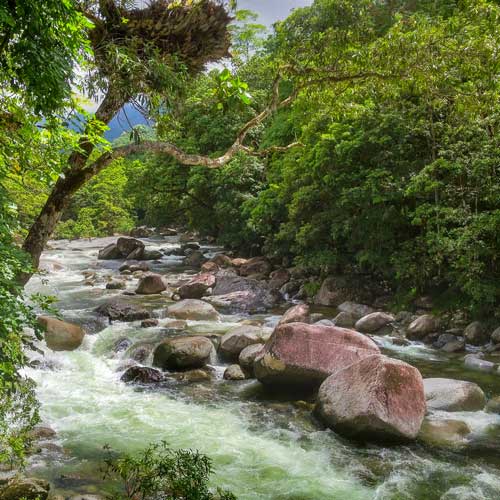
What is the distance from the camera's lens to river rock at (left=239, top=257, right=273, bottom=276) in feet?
63.8

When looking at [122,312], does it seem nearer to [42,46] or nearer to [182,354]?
[182,354]

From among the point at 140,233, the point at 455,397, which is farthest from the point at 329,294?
the point at 140,233

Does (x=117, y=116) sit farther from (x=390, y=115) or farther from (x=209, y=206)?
(x=209, y=206)

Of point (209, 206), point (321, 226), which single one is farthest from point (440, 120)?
point (209, 206)

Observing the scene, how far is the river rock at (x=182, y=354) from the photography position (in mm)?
9164

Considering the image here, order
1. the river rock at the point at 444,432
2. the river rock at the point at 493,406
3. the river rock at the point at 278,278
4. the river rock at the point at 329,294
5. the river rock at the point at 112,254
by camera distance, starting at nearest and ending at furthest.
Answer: the river rock at the point at 444,432, the river rock at the point at 493,406, the river rock at the point at 329,294, the river rock at the point at 278,278, the river rock at the point at 112,254

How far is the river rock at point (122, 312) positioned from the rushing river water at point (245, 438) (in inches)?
85.1

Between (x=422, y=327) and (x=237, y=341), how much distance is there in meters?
4.67

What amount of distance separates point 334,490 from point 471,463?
1884mm

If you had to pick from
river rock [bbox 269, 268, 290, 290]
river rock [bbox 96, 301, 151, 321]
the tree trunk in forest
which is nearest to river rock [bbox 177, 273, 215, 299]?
river rock [bbox 269, 268, 290, 290]

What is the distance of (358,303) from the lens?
14.3 meters

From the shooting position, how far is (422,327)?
11.4 meters

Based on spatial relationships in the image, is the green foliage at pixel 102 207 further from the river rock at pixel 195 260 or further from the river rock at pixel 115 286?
the river rock at pixel 115 286

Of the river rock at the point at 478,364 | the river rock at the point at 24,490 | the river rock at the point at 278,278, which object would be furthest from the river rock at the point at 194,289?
the river rock at the point at 24,490
